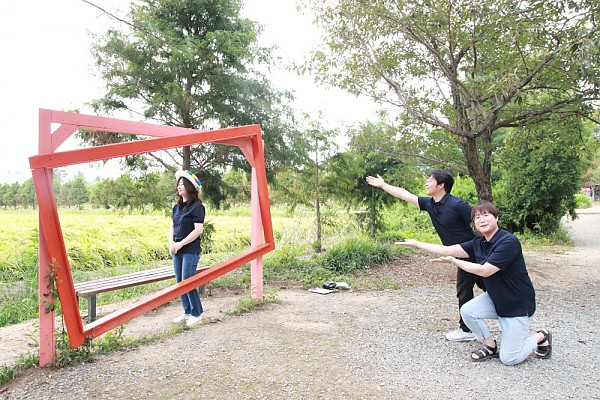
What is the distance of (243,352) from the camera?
380 centimetres

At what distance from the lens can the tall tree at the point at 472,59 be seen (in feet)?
16.8

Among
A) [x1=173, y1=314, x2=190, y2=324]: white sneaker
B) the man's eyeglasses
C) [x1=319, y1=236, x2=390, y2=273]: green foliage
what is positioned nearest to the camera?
the man's eyeglasses

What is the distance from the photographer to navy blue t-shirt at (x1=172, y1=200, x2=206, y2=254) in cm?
461

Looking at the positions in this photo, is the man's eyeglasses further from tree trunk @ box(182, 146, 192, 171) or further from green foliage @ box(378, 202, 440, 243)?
green foliage @ box(378, 202, 440, 243)

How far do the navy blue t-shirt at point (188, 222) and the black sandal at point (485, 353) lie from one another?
2787 millimetres

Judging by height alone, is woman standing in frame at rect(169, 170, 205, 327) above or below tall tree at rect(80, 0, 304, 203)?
below

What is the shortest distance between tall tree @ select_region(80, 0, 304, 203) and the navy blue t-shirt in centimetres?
237

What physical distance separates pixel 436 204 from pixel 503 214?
10186 mm

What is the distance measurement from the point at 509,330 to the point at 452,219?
1004 millimetres

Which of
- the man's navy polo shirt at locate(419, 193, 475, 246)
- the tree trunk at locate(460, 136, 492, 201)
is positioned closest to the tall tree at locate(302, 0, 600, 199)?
the tree trunk at locate(460, 136, 492, 201)

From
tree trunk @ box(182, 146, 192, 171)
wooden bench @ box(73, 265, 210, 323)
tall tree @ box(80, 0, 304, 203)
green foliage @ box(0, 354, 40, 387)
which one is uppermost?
tall tree @ box(80, 0, 304, 203)

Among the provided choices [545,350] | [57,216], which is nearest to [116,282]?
[57,216]

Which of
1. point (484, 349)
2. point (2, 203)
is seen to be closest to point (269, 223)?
point (484, 349)

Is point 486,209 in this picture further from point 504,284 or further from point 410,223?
point 410,223
